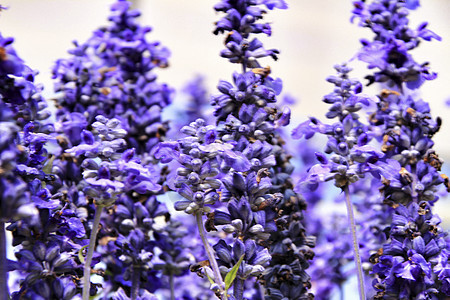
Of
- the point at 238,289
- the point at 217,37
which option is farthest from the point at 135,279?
the point at 217,37

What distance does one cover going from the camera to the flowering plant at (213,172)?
117 centimetres

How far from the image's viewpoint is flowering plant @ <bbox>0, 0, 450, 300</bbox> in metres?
1.17

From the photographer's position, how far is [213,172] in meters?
1.18

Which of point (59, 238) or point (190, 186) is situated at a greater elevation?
point (190, 186)

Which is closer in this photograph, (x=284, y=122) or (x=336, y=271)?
(x=284, y=122)

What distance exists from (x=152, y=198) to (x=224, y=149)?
0.41 m

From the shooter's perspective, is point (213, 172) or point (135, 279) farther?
point (135, 279)

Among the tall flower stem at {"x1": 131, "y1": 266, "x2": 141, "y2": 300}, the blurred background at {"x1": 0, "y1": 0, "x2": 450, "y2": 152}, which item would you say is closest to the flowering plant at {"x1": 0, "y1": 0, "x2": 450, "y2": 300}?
the tall flower stem at {"x1": 131, "y1": 266, "x2": 141, "y2": 300}

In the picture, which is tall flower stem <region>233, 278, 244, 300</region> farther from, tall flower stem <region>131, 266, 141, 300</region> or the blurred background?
the blurred background

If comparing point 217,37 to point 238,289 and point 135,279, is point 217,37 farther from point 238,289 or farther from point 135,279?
point 238,289

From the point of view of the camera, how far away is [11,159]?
2.96 ft

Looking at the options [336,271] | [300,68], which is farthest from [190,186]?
[300,68]

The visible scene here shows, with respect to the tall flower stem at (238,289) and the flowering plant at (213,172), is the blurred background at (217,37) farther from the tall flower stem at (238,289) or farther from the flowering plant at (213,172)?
the tall flower stem at (238,289)

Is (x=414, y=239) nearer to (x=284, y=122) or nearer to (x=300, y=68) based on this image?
(x=284, y=122)
